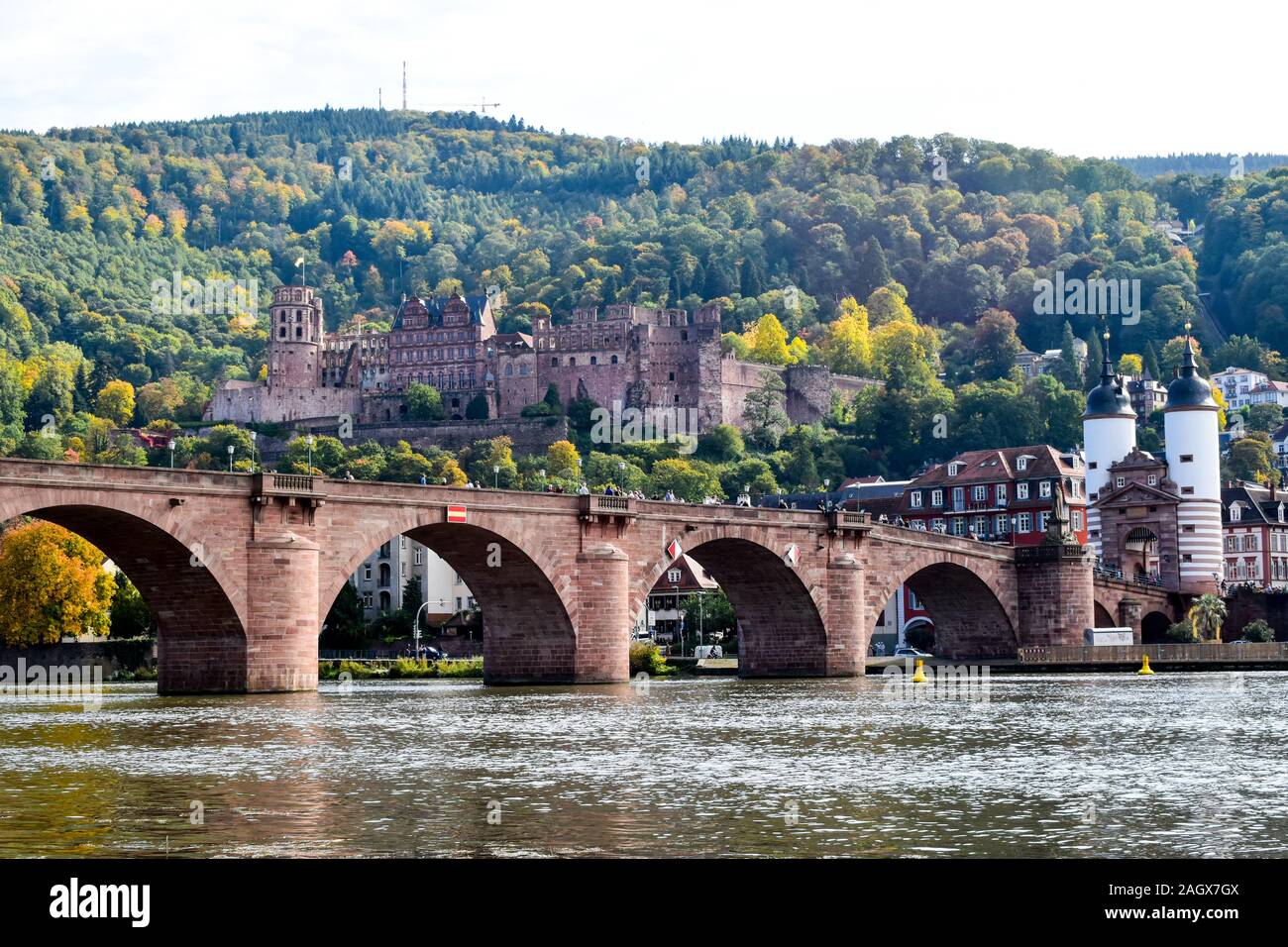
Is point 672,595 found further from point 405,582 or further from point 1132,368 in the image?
point 1132,368

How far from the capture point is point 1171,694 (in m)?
65.4

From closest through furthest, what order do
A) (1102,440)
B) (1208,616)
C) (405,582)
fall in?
(1208,616), (1102,440), (405,582)

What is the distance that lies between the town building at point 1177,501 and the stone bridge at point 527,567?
52.6ft

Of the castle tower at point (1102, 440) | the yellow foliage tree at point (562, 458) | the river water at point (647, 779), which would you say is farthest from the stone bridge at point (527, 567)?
the yellow foliage tree at point (562, 458)

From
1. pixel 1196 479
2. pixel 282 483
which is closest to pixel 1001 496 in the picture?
pixel 1196 479

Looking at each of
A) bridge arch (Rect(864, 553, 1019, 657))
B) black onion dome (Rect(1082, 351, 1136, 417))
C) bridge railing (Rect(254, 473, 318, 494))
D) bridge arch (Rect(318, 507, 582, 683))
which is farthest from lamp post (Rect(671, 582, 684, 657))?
bridge railing (Rect(254, 473, 318, 494))

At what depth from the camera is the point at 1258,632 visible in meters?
107

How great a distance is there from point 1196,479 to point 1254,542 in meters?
15.8

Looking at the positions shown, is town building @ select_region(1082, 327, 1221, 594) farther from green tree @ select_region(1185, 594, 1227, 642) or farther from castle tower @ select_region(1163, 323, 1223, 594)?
green tree @ select_region(1185, 594, 1227, 642)

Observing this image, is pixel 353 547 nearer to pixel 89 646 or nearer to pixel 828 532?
pixel 828 532

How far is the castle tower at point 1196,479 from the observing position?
114m

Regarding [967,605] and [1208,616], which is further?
[1208,616]
